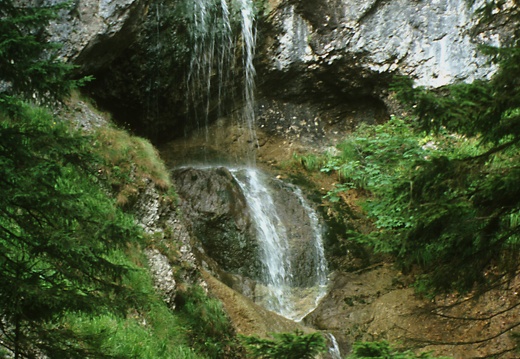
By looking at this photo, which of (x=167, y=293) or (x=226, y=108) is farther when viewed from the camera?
(x=226, y=108)

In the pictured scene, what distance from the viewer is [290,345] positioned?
2691 millimetres

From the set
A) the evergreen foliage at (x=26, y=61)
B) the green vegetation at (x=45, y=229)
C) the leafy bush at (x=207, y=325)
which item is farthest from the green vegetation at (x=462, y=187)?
the leafy bush at (x=207, y=325)

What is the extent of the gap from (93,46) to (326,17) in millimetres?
6569

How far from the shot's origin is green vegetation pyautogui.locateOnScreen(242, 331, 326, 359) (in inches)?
105

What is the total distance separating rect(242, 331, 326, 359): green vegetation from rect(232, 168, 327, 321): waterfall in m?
6.97

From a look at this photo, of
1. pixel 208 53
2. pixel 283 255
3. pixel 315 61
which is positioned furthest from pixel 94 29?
pixel 315 61

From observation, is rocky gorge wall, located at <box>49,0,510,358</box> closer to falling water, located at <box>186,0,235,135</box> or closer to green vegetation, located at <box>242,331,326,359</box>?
falling water, located at <box>186,0,235,135</box>

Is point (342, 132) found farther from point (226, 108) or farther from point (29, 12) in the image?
point (29, 12)

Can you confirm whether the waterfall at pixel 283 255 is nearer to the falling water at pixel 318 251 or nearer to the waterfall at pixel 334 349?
the falling water at pixel 318 251

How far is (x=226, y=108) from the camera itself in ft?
49.6

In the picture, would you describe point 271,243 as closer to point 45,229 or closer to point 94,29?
point 94,29

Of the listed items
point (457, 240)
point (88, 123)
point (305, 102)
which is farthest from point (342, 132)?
point (457, 240)

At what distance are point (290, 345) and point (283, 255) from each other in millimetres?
8127

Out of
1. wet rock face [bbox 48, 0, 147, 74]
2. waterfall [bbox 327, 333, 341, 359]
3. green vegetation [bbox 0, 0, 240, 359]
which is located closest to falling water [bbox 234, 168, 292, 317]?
waterfall [bbox 327, 333, 341, 359]
